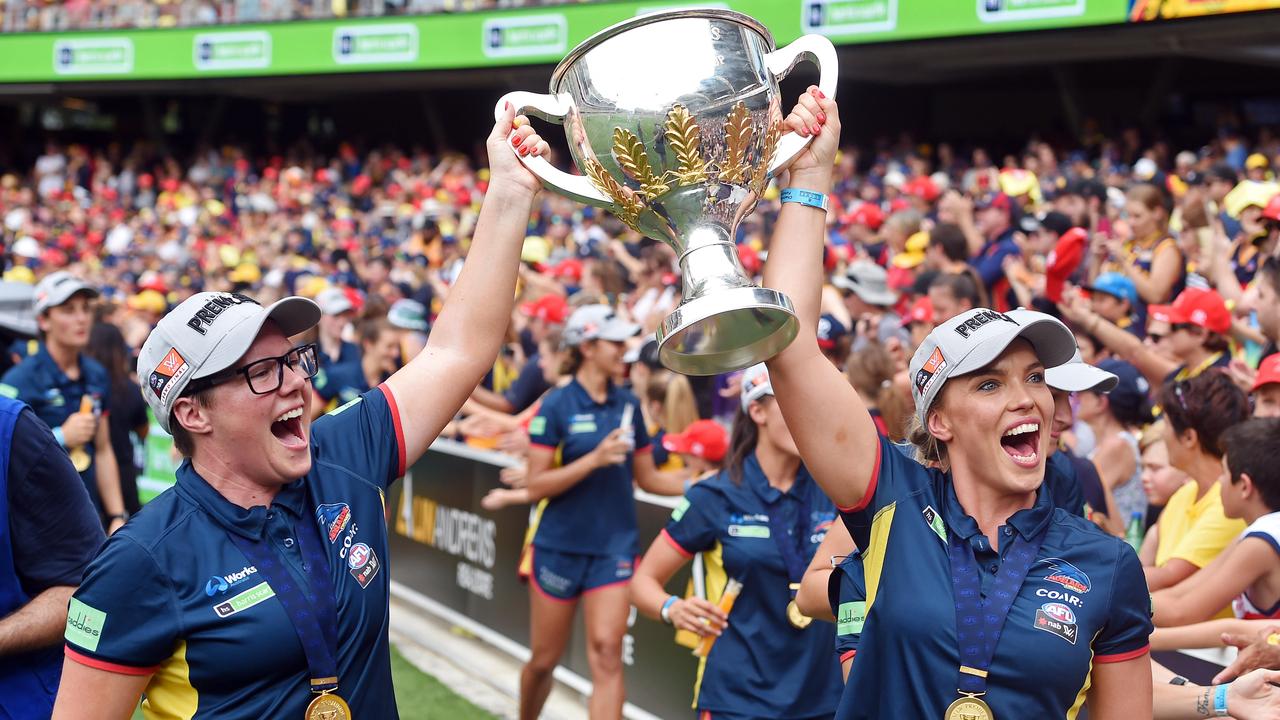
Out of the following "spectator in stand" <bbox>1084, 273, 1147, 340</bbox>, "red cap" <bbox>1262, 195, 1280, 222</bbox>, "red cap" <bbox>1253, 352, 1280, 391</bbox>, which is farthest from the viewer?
"spectator in stand" <bbox>1084, 273, 1147, 340</bbox>

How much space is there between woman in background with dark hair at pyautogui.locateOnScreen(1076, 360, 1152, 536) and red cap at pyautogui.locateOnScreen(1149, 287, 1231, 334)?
14.9 inches

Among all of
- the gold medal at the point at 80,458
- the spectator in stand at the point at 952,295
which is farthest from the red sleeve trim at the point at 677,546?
the gold medal at the point at 80,458

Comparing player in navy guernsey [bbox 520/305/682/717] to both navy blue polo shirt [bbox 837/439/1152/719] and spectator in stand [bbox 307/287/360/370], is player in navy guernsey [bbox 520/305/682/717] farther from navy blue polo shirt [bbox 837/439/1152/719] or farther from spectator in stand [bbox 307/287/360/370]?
navy blue polo shirt [bbox 837/439/1152/719]

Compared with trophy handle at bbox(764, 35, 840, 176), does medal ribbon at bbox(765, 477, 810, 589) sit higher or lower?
lower

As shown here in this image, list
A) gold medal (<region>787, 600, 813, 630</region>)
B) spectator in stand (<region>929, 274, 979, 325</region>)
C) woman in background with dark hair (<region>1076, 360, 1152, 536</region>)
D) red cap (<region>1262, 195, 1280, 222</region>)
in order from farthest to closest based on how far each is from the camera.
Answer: spectator in stand (<region>929, 274, 979, 325</region>) → red cap (<region>1262, 195, 1280, 222</region>) → woman in background with dark hair (<region>1076, 360, 1152, 536</region>) → gold medal (<region>787, 600, 813, 630</region>)

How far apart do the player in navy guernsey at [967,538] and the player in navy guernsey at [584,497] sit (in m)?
3.51

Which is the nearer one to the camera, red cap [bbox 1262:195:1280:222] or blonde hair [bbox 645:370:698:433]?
red cap [bbox 1262:195:1280:222]

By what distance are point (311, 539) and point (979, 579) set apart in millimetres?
1326

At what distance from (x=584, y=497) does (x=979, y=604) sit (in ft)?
13.2

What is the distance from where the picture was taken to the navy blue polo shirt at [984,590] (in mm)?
2535

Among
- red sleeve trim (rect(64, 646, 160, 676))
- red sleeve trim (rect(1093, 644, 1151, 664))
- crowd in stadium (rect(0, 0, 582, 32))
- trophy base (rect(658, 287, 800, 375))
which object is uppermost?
crowd in stadium (rect(0, 0, 582, 32))

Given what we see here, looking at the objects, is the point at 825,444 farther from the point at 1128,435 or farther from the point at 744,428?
the point at 1128,435

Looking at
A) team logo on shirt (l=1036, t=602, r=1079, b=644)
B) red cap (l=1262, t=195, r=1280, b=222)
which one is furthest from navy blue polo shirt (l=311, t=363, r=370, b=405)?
team logo on shirt (l=1036, t=602, r=1079, b=644)

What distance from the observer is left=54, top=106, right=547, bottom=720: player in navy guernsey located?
2510 millimetres
